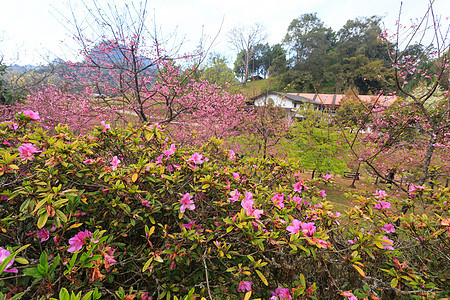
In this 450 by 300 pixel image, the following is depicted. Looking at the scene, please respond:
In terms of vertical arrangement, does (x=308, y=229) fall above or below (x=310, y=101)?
below

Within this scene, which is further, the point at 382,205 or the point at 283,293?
the point at 382,205

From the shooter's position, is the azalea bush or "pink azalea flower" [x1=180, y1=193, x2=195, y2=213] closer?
the azalea bush

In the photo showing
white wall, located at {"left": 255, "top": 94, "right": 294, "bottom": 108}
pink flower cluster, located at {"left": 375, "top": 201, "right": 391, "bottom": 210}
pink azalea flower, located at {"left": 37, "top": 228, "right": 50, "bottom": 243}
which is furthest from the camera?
white wall, located at {"left": 255, "top": 94, "right": 294, "bottom": 108}

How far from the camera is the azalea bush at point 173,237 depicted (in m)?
1.03

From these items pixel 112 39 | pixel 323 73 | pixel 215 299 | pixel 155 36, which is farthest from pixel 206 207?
pixel 323 73

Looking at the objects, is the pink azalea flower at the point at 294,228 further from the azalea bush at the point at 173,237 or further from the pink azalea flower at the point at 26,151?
the pink azalea flower at the point at 26,151

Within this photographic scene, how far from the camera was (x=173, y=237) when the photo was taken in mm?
1146

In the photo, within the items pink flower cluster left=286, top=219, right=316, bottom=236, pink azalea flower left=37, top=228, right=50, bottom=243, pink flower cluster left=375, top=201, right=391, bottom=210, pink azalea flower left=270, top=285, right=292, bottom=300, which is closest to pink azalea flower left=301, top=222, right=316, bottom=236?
pink flower cluster left=286, top=219, right=316, bottom=236

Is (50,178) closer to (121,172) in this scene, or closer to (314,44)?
(121,172)

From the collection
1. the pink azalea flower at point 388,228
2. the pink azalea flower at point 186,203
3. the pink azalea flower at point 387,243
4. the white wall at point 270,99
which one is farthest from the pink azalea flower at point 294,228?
the white wall at point 270,99

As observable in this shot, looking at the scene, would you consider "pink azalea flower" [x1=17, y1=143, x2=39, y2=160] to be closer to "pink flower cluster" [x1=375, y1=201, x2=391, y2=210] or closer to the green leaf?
the green leaf

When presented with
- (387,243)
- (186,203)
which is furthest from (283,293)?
(186,203)

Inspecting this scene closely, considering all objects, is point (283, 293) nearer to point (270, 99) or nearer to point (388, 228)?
point (388, 228)

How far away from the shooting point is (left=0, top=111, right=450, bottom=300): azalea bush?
3.38 feet
